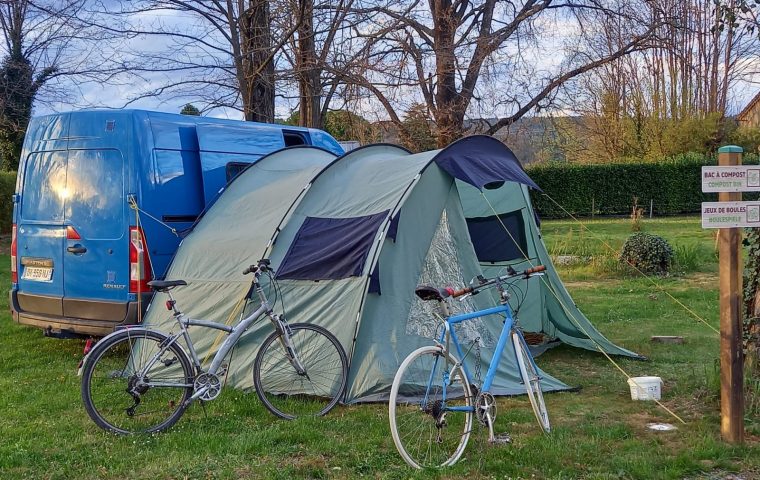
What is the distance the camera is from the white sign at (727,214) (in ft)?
14.9

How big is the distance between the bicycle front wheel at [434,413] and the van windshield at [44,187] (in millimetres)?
4273

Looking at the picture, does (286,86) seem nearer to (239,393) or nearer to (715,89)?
(239,393)

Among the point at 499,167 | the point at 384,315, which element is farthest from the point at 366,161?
the point at 384,315

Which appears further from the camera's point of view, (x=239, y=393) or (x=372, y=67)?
(x=372, y=67)

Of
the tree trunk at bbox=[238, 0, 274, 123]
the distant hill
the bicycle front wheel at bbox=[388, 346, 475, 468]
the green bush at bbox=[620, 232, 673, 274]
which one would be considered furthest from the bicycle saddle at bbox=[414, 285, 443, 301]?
the distant hill

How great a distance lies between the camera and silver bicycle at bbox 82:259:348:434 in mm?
5020

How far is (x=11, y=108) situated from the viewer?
19.5 meters

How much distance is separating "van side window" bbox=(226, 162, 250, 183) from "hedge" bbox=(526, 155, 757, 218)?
64.9 feet

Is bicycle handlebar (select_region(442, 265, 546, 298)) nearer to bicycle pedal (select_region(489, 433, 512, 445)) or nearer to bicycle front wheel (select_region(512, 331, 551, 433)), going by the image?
bicycle front wheel (select_region(512, 331, 551, 433))

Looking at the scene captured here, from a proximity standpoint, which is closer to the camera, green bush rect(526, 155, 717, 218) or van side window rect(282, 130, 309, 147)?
van side window rect(282, 130, 309, 147)

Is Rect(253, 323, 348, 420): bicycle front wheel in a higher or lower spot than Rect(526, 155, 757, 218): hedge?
lower

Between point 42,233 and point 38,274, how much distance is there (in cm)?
40

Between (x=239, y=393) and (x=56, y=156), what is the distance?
123 inches

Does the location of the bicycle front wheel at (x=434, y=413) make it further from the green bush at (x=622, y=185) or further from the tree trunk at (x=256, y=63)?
the green bush at (x=622, y=185)
